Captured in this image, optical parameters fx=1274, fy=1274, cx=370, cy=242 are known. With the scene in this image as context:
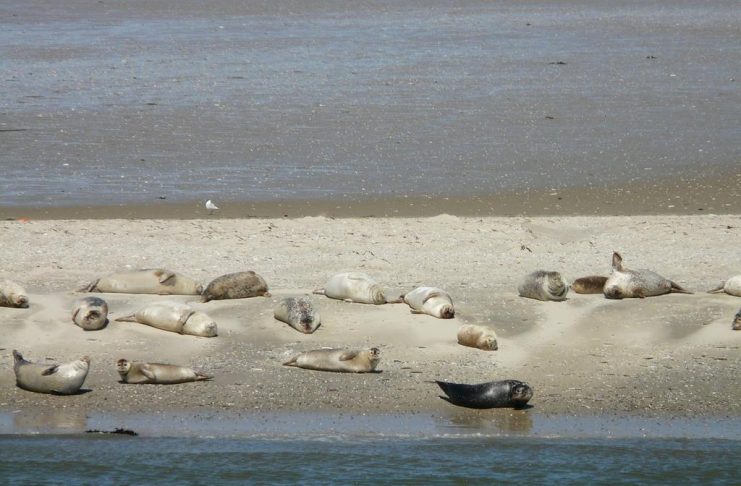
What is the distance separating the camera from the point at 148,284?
859 cm

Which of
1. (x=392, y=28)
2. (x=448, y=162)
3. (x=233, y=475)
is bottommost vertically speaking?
(x=233, y=475)

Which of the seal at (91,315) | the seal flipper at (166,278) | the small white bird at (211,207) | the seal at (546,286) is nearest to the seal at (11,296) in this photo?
the seal at (91,315)

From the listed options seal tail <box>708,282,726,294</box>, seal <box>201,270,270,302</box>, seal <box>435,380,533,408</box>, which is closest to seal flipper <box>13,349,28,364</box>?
seal <box>201,270,270,302</box>

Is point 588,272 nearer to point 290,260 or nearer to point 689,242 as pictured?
point 689,242

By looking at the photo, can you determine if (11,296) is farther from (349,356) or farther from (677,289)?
(677,289)

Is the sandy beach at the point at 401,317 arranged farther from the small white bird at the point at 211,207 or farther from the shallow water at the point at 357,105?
the shallow water at the point at 357,105

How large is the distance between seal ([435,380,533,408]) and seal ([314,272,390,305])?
161cm

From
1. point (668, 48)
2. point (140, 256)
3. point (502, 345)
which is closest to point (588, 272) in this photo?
point (502, 345)

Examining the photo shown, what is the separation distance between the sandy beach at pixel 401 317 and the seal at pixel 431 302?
6cm

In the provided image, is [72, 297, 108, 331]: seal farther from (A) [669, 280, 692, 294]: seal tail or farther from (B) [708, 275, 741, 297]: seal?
(B) [708, 275, 741, 297]: seal

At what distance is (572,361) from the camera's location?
7.39m

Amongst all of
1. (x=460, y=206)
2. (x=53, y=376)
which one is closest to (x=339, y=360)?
(x=53, y=376)

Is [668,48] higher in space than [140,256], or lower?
higher

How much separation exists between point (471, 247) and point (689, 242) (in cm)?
Result: 172
